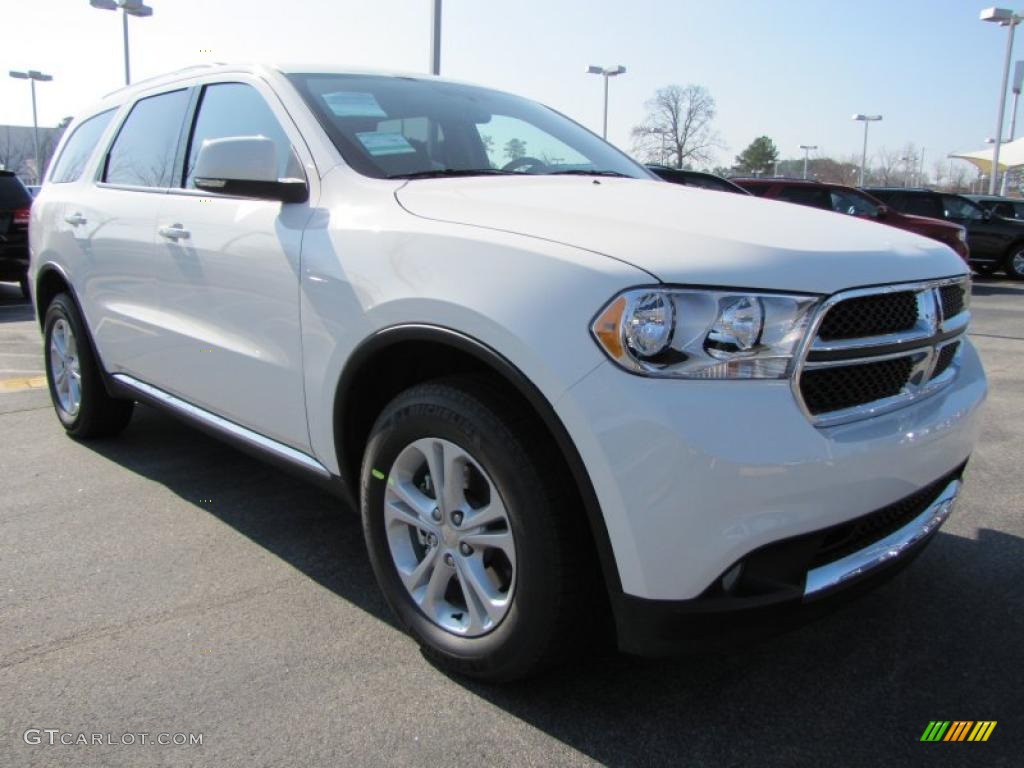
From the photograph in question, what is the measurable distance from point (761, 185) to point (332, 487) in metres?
13.5

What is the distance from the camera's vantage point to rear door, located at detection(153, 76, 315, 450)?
280 cm

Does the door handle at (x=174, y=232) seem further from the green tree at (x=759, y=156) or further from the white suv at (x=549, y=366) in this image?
the green tree at (x=759, y=156)

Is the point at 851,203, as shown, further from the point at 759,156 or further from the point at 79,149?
the point at 759,156

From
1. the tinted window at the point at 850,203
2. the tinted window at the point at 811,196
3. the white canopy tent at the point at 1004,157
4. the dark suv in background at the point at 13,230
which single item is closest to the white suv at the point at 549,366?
the dark suv in background at the point at 13,230

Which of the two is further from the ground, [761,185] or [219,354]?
[761,185]

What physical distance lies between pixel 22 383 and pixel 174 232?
398cm

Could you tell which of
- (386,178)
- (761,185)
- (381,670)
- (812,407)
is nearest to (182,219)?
(386,178)

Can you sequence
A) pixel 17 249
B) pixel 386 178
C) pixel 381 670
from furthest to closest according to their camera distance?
pixel 17 249
pixel 386 178
pixel 381 670

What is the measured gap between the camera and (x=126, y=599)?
115 inches

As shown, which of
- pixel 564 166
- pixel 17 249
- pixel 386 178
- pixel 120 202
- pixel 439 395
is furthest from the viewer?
pixel 17 249


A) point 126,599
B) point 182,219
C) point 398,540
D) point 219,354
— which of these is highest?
point 182,219

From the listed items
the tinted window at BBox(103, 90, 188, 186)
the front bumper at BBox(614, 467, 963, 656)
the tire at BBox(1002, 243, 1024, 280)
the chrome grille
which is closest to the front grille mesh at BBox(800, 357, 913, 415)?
the chrome grille

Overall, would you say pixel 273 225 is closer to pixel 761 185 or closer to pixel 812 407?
pixel 812 407

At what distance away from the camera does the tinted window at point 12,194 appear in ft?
35.8
